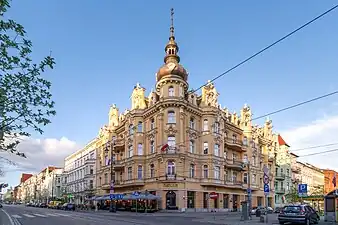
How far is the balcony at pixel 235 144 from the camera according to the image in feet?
226

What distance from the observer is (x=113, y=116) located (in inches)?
3145

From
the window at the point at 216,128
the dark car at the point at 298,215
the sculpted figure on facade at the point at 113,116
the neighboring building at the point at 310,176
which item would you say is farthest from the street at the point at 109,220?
the neighboring building at the point at 310,176

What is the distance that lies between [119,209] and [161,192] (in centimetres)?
1343

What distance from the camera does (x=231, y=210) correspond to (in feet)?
214

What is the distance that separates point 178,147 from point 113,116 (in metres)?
26.4

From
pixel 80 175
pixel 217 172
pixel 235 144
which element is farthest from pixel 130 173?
pixel 80 175

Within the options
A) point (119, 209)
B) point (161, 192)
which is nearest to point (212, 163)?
point (161, 192)

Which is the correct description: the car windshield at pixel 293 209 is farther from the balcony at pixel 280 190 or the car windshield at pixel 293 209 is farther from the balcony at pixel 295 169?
the balcony at pixel 295 169

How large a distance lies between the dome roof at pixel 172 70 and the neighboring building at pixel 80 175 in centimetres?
3535

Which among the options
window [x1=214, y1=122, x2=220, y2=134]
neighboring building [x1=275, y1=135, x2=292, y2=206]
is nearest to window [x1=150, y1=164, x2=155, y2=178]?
window [x1=214, y1=122, x2=220, y2=134]

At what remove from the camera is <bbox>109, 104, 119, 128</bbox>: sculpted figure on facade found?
259 feet

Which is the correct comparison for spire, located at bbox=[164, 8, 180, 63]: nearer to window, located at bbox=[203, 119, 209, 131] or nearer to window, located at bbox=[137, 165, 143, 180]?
window, located at bbox=[203, 119, 209, 131]

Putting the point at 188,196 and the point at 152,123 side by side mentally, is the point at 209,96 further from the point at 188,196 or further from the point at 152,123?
the point at 188,196

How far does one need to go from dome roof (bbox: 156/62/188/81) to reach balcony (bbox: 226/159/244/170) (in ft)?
56.3
